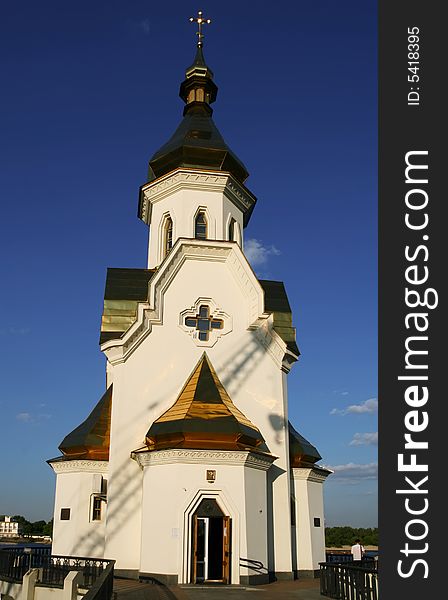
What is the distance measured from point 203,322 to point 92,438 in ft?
17.1

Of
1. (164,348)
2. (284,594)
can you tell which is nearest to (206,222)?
(164,348)

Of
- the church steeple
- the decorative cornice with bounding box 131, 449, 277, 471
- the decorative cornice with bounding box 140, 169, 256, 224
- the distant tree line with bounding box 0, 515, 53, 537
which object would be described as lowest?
the distant tree line with bounding box 0, 515, 53, 537

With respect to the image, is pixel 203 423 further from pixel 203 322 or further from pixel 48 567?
pixel 48 567

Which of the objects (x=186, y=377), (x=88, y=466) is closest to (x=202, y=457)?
(x=186, y=377)

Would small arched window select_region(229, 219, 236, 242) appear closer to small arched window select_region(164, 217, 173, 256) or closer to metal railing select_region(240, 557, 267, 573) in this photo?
small arched window select_region(164, 217, 173, 256)

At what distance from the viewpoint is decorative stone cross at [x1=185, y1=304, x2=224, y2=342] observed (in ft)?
68.3

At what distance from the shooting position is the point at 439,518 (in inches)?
269

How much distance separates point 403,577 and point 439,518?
0.75 meters

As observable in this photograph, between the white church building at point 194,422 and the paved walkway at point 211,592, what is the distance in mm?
614

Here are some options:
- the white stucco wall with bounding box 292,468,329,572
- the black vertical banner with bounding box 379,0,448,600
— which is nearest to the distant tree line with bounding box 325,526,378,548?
the white stucco wall with bounding box 292,468,329,572

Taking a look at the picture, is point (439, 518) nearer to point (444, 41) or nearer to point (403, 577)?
point (403, 577)

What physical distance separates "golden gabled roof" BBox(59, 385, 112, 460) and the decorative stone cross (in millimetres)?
3894

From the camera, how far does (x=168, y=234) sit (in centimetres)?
2394

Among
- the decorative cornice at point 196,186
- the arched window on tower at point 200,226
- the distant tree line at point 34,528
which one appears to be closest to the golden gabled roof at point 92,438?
→ the arched window on tower at point 200,226
